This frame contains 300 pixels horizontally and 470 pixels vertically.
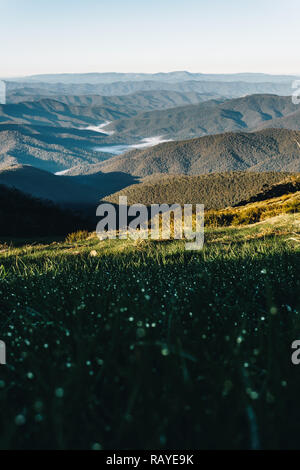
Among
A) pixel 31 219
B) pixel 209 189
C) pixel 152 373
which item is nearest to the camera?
pixel 152 373

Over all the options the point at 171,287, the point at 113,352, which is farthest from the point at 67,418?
the point at 171,287

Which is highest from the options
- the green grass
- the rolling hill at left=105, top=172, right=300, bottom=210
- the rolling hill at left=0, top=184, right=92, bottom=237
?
the rolling hill at left=105, top=172, right=300, bottom=210

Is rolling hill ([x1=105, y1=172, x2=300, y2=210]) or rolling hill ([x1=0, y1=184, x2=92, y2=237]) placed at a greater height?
rolling hill ([x1=105, y1=172, x2=300, y2=210])

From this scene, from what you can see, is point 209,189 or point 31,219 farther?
point 209,189

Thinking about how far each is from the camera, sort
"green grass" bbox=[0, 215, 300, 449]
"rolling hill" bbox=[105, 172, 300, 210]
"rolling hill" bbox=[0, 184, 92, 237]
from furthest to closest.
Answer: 1. "rolling hill" bbox=[105, 172, 300, 210]
2. "rolling hill" bbox=[0, 184, 92, 237]
3. "green grass" bbox=[0, 215, 300, 449]

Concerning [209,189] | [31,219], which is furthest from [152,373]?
[209,189]

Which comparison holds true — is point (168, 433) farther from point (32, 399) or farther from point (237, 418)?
point (32, 399)

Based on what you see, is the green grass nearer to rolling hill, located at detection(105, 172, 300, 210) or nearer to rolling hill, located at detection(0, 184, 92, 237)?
rolling hill, located at detection(0, 184, 92, 237)

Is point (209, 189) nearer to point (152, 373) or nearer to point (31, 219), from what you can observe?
point (31, 219)

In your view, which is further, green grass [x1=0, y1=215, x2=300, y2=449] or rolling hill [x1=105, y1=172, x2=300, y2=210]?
rolling hill [x1=105, y1=172, x2=300, y2=210]

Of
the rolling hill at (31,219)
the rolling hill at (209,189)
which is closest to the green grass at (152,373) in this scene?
A: the rolling hill at (31,219)

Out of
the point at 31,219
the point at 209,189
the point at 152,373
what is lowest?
the point at 152,373

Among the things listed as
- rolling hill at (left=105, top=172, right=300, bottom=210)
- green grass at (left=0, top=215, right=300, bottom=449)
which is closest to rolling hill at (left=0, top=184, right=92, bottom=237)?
green grass at (left=0, top=215, right=300, bottom=449)

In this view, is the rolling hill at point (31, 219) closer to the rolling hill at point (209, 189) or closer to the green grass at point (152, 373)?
the green grass at point (152, 373)
